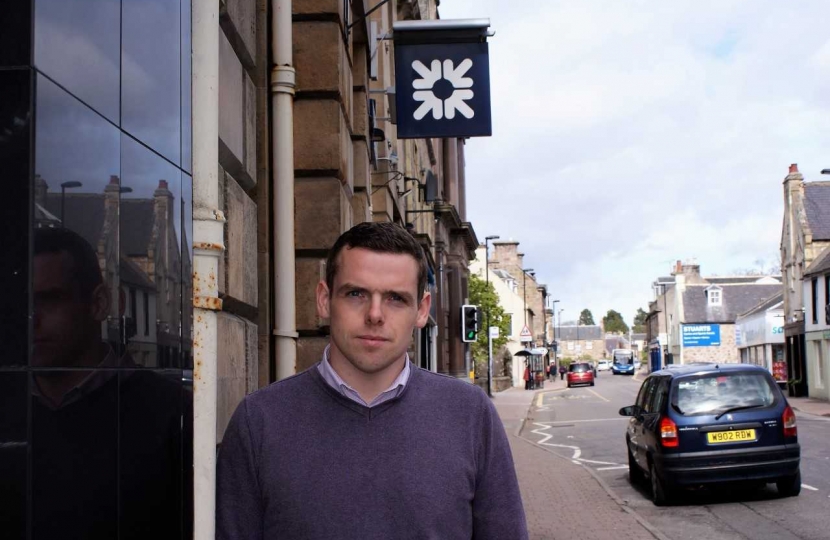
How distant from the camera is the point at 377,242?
2.55 metres

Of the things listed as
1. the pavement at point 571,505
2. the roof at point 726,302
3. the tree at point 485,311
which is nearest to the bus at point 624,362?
the roof at point 726,302

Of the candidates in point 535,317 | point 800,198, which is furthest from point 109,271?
point 535,317

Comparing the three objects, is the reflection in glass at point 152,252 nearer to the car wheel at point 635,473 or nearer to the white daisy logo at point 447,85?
the white daisy logo at point 447,85

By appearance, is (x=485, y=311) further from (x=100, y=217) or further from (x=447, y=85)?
(x=100, y=217)

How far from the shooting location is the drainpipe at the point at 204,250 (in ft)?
10.8

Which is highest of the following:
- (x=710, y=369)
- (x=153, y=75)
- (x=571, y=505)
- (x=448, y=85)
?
(x=448, y=85)

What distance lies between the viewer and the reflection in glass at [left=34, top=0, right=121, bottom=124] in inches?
88.8

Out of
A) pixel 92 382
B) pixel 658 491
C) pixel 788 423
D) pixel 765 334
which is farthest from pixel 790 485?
pixel 765 334

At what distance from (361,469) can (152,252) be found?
1052mm

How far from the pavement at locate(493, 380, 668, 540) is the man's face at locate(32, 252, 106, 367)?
7894 mm

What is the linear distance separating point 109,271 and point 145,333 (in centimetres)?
35

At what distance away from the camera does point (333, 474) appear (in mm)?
2357

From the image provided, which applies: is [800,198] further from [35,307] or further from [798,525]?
[35,307]

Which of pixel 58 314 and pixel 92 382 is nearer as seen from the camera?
pixel 58 314
